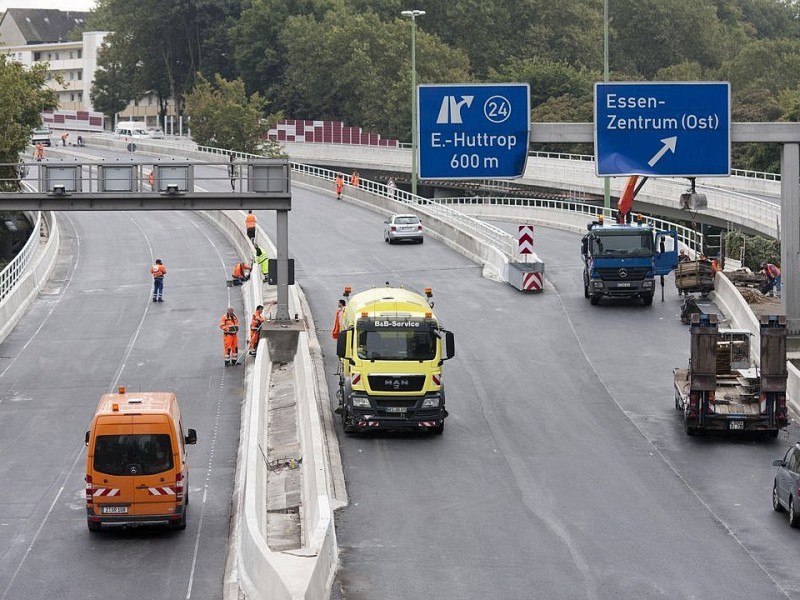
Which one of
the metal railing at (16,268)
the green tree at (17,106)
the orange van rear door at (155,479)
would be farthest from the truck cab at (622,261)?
the green tree at (17,106)

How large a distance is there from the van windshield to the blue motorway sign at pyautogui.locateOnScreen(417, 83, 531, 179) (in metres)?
11.0

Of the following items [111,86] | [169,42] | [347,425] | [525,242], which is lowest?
[347,425]

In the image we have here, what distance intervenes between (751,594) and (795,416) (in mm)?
12178

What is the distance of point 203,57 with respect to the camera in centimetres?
16075

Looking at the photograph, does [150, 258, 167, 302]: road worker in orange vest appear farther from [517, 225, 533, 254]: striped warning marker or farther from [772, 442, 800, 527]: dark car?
[772, 442, 800, 527]: dark car

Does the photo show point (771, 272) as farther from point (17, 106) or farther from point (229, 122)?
point (229, 122)

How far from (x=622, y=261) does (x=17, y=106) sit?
33902mm

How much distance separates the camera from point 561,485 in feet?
83.5

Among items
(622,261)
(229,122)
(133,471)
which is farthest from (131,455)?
(229,122)

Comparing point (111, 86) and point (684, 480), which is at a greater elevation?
point (111, 86)

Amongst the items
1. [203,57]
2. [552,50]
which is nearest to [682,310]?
[552,50]

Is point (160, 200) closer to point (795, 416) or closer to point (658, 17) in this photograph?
point (795, 416)

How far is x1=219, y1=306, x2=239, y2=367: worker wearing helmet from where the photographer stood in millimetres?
36969

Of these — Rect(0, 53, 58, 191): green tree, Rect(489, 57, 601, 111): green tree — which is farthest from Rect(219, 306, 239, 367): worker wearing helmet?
Rect(489, 57, 601, 111): green tree
